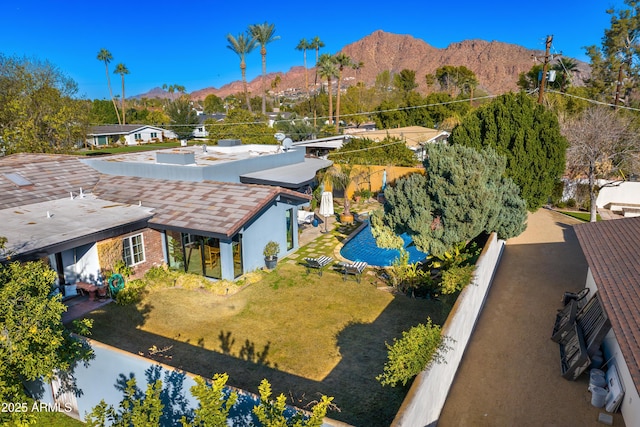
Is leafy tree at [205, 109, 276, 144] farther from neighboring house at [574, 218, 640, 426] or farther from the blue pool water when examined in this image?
neighboring house at [574, 218, 640, 426]

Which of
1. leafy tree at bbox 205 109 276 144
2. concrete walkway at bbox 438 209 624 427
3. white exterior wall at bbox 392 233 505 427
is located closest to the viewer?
white exterior wall at bbox 392 233 505 427

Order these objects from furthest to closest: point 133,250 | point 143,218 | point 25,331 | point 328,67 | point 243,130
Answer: point 328,67, point 243,130, point 133,250, point 143,218, point 25,331

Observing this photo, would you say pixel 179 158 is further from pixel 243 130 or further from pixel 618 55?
pixel 618 55

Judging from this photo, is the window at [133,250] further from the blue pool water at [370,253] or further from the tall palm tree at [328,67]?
the tall palm tree at [328,67]

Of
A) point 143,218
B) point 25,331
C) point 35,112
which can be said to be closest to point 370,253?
point 143,218

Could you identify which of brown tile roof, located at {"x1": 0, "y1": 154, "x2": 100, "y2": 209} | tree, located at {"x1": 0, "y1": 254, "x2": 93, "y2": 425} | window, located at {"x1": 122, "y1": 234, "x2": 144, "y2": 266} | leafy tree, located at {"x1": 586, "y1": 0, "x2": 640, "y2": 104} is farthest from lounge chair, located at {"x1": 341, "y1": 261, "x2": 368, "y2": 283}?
leafy tree, located at {"x1": 586, "y1": 0, "x2": 640, "y2": 104}

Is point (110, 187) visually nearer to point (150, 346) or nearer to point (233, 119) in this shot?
point (150, 346)

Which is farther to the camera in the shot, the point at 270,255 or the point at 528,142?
the point at 528,142
